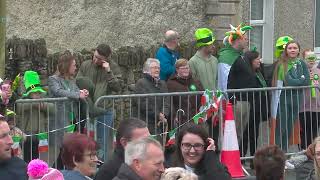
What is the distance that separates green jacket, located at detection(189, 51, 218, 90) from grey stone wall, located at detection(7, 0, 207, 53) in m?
7.35

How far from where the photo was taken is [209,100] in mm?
12945

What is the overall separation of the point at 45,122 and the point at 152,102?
1443mm

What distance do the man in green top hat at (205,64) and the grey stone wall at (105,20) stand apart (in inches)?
286

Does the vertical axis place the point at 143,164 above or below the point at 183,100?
below

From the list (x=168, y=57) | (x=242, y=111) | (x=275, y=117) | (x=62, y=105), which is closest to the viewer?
(x=62, y=105)

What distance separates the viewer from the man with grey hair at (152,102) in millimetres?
12648

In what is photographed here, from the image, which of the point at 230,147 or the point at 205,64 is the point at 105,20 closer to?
the point at 205,64

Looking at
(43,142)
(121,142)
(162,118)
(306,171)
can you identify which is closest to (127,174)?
(121,142)

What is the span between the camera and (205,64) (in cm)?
1375

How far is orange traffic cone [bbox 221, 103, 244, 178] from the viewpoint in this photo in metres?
12.6

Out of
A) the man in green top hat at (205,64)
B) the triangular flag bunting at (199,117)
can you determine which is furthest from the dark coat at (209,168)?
the man in green top hat at (205,64)

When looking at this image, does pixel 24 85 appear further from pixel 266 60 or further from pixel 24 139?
pixel 266 60

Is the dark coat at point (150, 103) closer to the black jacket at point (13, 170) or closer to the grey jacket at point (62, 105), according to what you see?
the grey jacket at point (62, 105)

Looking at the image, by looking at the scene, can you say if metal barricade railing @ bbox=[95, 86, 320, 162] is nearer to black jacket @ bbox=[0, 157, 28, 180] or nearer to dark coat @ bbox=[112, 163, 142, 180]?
black jacket @ bbox=[0, 157, 28, 180]
